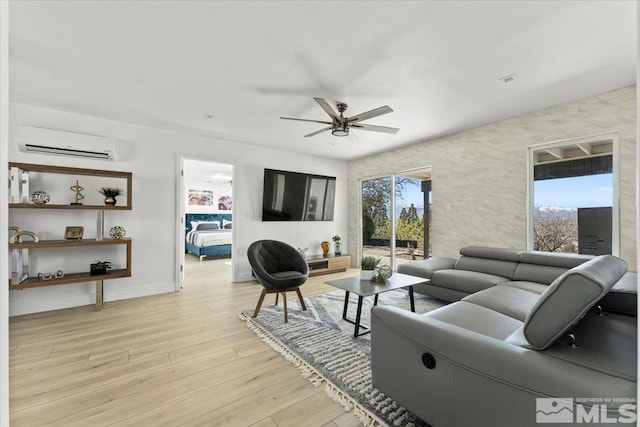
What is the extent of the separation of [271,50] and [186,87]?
115 centimetres

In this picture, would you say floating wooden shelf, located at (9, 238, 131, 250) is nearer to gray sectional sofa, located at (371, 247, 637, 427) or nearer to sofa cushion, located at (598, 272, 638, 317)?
gray sectional sofa, located at (371, 247, 637, 427)

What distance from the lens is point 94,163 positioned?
356 centimetres

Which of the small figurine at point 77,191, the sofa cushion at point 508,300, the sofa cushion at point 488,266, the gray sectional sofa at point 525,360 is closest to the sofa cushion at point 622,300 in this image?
the gray sectional sofa at point 525,360

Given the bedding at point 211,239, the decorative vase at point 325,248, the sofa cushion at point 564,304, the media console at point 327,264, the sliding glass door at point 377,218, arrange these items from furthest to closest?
the bedding at point 211,239 → the decorative vase at point 325,248 → the sliding glass door at point 377,218 → the media console at point 327,264 → the sofa cushion at point 564,304

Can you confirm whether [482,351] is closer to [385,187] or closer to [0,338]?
[0,338]

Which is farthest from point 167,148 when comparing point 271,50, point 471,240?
point 471,240

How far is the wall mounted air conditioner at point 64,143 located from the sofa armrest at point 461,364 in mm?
3958

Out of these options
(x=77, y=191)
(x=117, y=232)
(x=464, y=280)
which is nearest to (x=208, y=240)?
(x=117, y=232)

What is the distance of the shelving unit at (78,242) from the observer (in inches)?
114

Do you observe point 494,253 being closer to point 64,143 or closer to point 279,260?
point 279,260

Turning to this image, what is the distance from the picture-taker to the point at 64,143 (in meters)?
3.29

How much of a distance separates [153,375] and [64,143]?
3.09m

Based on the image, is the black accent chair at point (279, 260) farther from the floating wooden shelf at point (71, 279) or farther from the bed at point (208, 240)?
the bed at point (208, 240)

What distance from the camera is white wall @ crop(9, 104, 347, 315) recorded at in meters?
3.22
